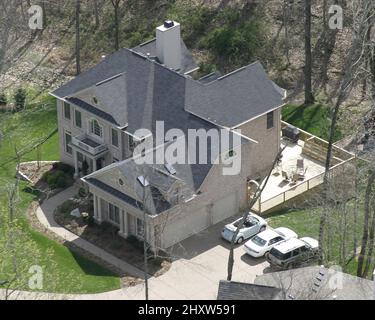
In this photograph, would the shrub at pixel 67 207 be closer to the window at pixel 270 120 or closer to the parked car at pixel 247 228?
the parked car at pixel 247 228

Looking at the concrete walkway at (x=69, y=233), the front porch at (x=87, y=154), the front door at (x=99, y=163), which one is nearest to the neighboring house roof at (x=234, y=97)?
the front porch at (x=87, y=154)

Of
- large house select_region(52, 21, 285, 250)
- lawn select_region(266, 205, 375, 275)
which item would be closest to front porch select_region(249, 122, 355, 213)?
lawn select_region(266, 205, 375, 275)

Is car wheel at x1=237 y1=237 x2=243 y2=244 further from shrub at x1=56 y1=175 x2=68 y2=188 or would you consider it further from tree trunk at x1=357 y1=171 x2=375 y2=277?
shrub at x1=56 y1=175 x2=68 y2=188

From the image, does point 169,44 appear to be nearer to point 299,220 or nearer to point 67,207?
point 67,207

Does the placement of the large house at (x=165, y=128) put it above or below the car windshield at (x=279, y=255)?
above

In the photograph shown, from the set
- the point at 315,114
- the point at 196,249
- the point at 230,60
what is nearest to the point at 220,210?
the point at 196,249

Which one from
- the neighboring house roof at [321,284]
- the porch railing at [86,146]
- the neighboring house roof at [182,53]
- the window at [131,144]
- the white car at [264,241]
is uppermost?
the neighboring house roof at [182,53]
